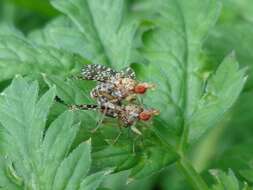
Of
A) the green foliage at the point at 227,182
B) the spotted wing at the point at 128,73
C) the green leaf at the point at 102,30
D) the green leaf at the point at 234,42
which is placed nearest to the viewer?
the green foliage at the point at 227,182

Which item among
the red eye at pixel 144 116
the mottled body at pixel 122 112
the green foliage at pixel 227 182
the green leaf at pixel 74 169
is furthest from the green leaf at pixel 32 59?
the green foliage at pixel 227 182

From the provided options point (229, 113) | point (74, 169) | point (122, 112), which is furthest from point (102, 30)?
point (229, 113)

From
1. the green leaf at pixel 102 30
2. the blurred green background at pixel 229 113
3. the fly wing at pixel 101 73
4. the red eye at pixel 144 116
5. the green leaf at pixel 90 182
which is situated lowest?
the blurred green background at pixel 229 113

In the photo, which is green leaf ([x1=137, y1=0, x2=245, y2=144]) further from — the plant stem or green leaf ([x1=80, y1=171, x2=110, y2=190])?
green leaf ([x1=80, y1=171, x2=110, y2=190])

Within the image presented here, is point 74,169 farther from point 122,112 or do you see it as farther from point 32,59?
point 32,59

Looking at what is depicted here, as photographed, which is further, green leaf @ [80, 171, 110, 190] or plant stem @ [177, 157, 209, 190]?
plant stem @ [177, 157, 209, 190]

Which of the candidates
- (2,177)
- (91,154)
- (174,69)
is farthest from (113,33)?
(2,177)

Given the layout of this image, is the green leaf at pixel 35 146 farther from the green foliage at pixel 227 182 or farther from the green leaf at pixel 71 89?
the green foliage at pixel 227 182

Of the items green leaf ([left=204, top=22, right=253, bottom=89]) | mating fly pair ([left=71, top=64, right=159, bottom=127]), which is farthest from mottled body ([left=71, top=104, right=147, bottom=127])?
green leaf ([left=204, top=22, right=253, bottom=89])

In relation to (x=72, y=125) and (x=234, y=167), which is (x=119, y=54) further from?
(x=234, y=167)
